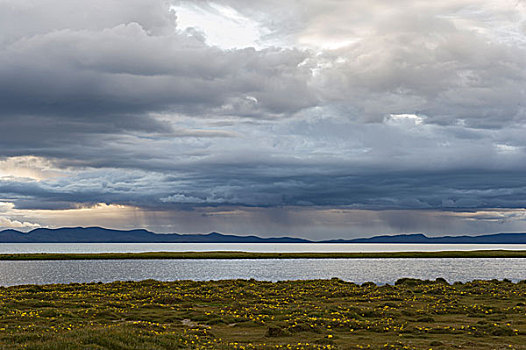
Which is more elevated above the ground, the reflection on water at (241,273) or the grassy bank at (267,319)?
the grassy bank at (267,319)

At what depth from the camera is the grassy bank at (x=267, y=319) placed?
27.4m

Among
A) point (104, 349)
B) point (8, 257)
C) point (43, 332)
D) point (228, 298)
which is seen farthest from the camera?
A: point (8, 257)

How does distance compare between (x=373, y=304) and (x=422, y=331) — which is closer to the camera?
(x=422, y=331)

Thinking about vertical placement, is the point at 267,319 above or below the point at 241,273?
above

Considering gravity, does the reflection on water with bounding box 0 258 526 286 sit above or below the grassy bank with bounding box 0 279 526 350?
below

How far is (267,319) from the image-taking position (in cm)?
3878

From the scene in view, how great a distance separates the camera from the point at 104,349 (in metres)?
23.2

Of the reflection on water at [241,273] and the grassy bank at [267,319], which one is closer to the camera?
the grassy bank at [267,319]

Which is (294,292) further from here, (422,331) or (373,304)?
(422,331)

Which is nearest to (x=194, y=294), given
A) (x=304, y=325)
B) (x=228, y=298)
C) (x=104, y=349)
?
(x=228, y=298)

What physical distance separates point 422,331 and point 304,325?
794 centimetres

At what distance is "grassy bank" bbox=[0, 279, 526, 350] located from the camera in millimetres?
27422

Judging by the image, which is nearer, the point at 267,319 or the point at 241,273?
the point at 267,319

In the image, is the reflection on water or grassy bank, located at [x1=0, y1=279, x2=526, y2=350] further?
the reflection on water
